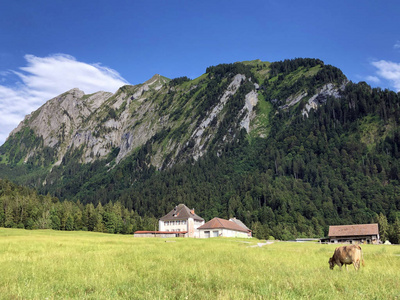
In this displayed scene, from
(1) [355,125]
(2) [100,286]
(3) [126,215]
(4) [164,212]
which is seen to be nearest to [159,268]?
(2) [100,286]

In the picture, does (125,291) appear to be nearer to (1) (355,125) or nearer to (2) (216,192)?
(2) (216,192)

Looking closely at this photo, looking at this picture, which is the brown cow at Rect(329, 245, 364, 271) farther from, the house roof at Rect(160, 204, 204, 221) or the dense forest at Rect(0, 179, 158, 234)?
the dense forest at Rect(0, 179, 158, 234)

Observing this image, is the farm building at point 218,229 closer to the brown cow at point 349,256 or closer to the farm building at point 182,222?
the farm building at point 182,222

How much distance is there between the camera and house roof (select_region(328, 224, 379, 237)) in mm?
95562

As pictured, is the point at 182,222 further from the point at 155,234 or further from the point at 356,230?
the point at 356,230

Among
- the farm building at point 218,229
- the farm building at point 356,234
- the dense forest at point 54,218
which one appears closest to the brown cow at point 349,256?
the farm building at point 218,229

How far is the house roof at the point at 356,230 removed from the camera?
95.6 m

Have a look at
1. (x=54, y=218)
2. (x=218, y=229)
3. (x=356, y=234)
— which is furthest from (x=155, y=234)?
(x=356, y=234)

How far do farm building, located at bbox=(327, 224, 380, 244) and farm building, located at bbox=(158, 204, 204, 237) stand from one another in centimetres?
4545

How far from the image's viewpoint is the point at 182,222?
379 feet

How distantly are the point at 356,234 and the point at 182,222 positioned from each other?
5879 cm

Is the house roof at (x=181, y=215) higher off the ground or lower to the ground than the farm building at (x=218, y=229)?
higher

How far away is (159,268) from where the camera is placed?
16844 millimetres

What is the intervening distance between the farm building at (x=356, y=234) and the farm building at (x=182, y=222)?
4545 cm
